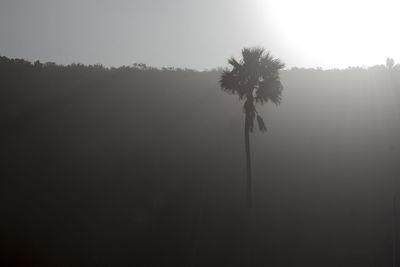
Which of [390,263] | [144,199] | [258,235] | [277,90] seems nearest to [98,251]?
[144,199]

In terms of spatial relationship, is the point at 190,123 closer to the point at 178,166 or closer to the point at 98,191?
the point at 178,166

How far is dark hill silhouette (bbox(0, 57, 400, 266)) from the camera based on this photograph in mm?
36219

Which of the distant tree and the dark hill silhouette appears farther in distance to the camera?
the distant tree

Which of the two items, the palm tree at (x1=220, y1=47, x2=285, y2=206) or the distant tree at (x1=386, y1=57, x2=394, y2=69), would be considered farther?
the distant tree at (x1=386, y1=57, x2=394, y2=69)

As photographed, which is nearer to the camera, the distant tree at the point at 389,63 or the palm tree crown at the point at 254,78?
the palm tree crown at the point at 254,78

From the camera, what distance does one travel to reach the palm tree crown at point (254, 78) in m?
33.0

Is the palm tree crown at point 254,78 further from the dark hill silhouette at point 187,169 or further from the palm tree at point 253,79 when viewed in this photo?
the dark hill silhouette at point 187,169

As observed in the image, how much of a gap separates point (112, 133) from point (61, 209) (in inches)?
384

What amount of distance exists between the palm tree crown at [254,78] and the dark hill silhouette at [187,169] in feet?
21.4

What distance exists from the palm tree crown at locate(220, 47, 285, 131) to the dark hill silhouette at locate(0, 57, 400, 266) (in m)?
6.52

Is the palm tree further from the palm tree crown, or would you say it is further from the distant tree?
the distant tree

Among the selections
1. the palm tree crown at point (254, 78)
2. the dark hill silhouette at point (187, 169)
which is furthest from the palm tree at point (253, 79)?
the dark hill silhouette at point (187, 169)

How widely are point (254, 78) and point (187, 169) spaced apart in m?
12.0

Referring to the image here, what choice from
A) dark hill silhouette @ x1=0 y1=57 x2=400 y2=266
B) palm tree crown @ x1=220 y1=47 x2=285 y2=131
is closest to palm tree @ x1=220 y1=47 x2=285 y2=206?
palm tree crown @ x1=220 y1=47 x2=285 y2=131
